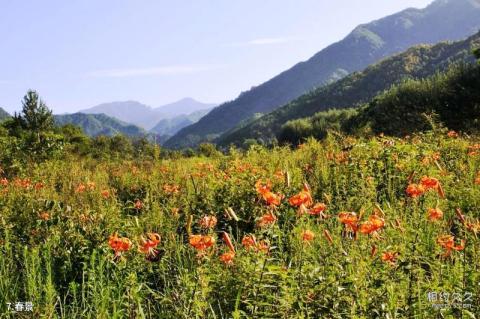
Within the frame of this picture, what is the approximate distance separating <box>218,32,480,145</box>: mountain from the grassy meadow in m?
123

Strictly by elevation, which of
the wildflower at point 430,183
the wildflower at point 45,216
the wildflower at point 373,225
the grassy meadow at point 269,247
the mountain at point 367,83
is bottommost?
the grassy meadow at point 269,247

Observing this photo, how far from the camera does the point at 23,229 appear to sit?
4980 mm

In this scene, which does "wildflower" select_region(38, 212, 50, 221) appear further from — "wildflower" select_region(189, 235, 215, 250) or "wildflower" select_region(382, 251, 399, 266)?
"wildflower" select_region(382, 251, 399, 266)

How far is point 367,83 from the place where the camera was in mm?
138750

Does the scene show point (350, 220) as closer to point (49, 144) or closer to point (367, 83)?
point (49, 144)

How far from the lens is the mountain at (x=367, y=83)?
134 metres

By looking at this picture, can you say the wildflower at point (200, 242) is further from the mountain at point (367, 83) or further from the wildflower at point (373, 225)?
the mountain at point (367, 83)

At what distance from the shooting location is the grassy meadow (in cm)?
257

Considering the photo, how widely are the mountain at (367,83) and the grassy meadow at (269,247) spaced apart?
123 m

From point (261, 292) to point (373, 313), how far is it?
2.27 ft

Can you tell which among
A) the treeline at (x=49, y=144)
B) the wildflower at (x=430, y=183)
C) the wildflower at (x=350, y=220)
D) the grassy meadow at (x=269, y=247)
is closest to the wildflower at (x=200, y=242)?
the grassy meadow at (x=269, y=247)

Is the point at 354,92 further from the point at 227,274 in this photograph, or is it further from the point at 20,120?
the point at 227,274

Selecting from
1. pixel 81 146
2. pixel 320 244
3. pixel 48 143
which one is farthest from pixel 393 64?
pixel 320 244

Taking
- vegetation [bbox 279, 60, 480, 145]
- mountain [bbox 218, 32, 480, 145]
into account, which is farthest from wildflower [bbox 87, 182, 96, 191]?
mountain [bbox 218, 32, 480, 145]
